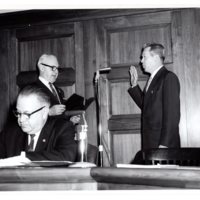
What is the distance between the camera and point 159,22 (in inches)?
176

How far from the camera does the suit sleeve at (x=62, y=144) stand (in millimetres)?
2398

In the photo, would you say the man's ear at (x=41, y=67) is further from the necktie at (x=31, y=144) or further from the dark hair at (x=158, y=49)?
the necktie at (x=31, y=144)

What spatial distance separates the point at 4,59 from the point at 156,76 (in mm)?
2152

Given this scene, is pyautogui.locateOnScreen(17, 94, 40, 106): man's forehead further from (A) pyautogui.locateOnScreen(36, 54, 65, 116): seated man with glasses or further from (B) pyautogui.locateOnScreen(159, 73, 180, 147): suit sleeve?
(A) pyautogui.locateOnScreen(36, 54, 65, 116): seated man with glasses

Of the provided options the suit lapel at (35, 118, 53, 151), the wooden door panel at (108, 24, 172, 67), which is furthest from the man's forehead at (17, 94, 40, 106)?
the wooden door panel at (108, 24, 172, 67)

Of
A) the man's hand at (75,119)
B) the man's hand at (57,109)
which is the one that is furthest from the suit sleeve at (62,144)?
the man's hand at (75,119)

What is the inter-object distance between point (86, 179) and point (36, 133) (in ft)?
4.51

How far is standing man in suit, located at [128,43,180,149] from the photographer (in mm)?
3830

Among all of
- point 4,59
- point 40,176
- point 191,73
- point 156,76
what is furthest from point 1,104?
point 40,176

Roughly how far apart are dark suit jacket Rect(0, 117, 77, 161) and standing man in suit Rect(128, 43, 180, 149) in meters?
1.41

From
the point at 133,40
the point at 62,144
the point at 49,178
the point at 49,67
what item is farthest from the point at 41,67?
the point at 49,178

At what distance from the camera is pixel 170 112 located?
3854mm

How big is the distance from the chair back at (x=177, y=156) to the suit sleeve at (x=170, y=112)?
4.95ft

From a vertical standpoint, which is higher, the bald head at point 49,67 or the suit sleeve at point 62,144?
the bald head at point 49,67
